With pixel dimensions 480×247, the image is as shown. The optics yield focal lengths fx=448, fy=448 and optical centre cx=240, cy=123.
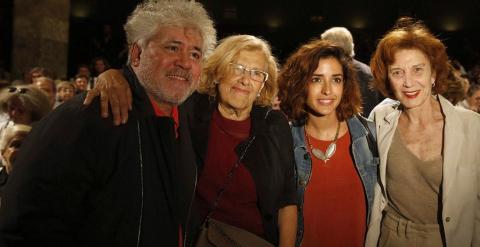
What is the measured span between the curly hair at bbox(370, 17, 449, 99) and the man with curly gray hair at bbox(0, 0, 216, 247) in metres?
1.41

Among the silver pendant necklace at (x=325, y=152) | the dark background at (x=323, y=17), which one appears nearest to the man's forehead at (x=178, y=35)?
the silver pendant necklace at (x=325, y=152)

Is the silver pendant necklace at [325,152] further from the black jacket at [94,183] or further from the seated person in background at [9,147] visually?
the seated person in background at [9,147]

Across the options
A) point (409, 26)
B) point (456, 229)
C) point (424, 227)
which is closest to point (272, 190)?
point (424, 227)

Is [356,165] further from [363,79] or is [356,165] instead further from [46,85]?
[46,85]

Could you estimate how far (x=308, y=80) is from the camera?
2.86m

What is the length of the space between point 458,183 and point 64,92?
195 inches

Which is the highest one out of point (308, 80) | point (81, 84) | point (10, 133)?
point (308, 80)

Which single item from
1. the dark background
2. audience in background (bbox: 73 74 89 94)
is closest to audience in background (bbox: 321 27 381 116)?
audience in background (bbox: 73 74 89 94)

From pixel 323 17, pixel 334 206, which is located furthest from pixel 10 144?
pixel 323 17

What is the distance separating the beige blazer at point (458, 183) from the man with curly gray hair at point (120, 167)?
133cm

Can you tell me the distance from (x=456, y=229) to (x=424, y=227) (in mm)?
173

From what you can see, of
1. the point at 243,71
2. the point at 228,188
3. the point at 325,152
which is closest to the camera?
the point at 228,188

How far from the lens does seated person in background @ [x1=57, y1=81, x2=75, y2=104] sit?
588 centimetres

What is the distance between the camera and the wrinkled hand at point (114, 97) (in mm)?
1712
